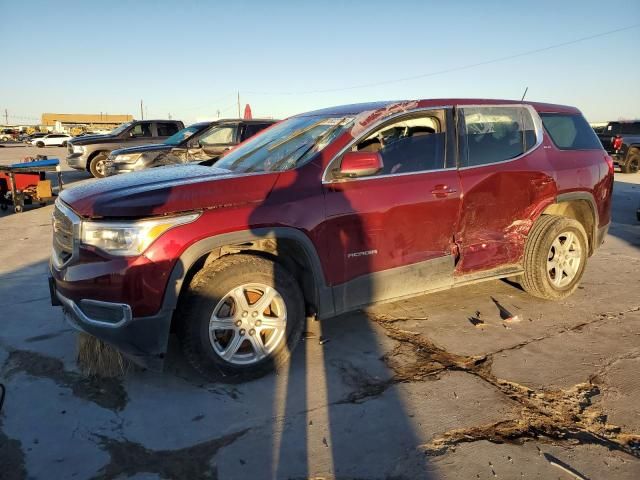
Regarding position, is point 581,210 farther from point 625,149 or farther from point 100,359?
point 625,149

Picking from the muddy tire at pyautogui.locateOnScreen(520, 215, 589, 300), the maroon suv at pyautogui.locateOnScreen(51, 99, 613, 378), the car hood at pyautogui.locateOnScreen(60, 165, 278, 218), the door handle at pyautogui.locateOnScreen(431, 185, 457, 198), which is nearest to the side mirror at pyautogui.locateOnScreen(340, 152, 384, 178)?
the maroon suv at pyautogui.locateOnScreen(51, 99, 613, 378)

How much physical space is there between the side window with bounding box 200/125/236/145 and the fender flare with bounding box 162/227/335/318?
8038mm

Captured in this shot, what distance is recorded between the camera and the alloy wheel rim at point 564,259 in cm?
477

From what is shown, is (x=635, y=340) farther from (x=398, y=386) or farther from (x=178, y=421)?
(x=178, y=421)

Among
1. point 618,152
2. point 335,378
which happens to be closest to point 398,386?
point 335,378

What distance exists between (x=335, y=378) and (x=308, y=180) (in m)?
1.39

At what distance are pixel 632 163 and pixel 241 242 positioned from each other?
59.4ft

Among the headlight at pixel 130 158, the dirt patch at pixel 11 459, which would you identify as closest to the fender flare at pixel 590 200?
the dirt patch at pixel 11 459

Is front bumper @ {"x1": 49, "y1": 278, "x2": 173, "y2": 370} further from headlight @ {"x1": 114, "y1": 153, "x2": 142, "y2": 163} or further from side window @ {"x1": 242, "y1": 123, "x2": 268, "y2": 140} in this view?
side window @ {"x1": 242, "y1": 123, "x2": 268, "y2": 140}

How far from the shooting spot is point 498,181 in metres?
4.25

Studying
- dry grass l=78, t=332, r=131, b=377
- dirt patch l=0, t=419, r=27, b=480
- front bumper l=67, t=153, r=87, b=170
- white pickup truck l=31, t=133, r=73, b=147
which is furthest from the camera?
white pickup truck l=31, t=133, r=73, b=147

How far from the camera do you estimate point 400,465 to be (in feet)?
8.37

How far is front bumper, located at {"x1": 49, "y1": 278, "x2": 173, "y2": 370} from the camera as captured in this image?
3.00 meters

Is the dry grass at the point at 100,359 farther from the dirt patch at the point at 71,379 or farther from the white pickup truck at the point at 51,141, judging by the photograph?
the white pickup truck at the point at 51,141
